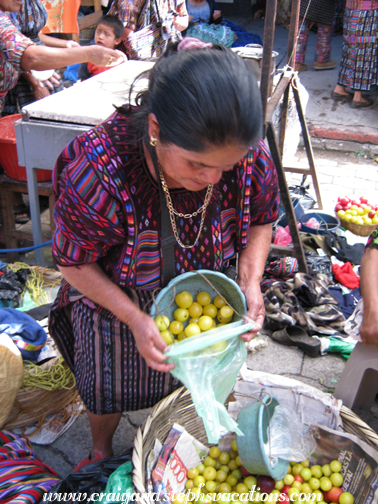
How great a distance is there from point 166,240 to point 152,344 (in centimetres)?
33

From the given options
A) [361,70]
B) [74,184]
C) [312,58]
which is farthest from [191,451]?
[312,58]

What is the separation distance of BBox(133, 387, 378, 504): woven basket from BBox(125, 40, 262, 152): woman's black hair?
1.01 meters

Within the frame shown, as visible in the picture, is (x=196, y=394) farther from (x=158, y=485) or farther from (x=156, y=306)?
(x=158, y=485)

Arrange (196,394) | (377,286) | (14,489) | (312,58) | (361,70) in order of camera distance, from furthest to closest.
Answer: (312,58) < (361,70) < (377,286) < (14,489) < (196,394)

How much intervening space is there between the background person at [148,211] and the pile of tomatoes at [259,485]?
36 cm

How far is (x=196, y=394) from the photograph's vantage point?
138cm

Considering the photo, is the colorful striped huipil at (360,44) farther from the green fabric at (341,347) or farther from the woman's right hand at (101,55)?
the green fabric at (341,347)

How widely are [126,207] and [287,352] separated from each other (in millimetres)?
1746

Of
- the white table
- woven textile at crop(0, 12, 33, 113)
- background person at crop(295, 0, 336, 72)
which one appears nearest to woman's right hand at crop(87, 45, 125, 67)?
the white table

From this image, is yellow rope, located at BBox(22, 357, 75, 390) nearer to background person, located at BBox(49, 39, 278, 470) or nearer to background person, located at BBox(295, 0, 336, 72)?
background person, located at BBox(49, 39, 278, 470)

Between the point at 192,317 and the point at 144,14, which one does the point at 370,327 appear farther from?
the point at 144,14

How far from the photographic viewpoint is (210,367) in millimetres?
1438

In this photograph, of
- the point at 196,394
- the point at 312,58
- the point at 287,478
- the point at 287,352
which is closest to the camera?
the point at 196,394

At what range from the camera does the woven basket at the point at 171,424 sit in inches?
59.7
